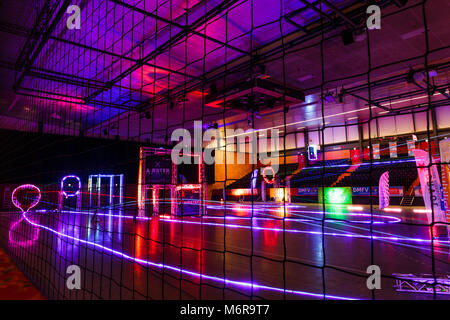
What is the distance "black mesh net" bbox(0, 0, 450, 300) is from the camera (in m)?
2.05

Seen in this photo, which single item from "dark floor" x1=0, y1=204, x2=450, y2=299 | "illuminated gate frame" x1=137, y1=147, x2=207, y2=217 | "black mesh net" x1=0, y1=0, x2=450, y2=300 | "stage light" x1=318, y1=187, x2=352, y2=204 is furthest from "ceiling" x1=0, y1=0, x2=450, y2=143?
"stage light" x1=318, y1=187, x2=352, y2=204

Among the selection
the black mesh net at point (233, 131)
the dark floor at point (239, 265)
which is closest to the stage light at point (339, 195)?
the black mesh net at point (233, 131)

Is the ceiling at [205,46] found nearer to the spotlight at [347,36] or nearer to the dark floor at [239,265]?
the spotlight at [347,36]

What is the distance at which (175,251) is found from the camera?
3201 millimetres

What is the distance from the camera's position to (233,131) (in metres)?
12.5

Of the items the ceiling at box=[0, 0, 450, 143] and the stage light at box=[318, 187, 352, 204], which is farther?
the stage light at box=[318, 187, 352, 204]

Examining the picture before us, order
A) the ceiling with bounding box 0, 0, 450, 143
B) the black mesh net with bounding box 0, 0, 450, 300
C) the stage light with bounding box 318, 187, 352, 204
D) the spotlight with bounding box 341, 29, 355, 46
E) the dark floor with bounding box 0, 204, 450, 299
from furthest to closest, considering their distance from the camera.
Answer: the stage light with bounding box 318, 187, 352, 204 → the spotlight with bounding box 341, 29, 355, 46 → the ceiling with bounding box 0, 0, 450, 143 → the black mesh net with bounding box 0, 0, 450, 300 → the dark floor with bounding box 0, 204, 450, 299

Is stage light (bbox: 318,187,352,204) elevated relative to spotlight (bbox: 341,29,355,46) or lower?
lower

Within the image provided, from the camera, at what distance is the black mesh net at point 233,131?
2.05 metres

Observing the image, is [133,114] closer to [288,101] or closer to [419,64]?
[288,101]

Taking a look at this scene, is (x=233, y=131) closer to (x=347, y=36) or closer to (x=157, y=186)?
(x=157, y=186)

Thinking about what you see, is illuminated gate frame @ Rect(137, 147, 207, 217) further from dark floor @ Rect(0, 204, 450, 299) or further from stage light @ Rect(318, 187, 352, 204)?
stage light @ Rect(318, 187, 352, 204)

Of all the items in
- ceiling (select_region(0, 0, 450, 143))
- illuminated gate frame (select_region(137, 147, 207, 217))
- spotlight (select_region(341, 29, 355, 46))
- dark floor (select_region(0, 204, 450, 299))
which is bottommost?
dark floor (select_region(0, 204, 450, 299))

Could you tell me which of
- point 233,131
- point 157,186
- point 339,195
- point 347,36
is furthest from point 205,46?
point 339,195
